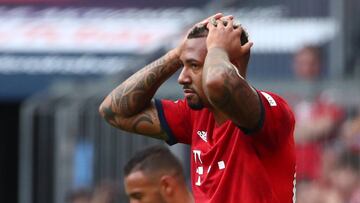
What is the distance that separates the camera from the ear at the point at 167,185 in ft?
26.0

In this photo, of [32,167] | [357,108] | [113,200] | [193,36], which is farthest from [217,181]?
[32,167]

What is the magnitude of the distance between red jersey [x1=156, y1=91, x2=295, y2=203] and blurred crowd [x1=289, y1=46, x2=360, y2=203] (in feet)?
14.0

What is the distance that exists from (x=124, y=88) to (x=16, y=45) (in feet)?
27.9

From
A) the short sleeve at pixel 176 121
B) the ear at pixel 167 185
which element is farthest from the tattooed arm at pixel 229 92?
the ear at pixel 167 185

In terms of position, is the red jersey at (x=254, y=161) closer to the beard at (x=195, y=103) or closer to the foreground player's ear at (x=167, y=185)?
the beard at (x=195, y=103)

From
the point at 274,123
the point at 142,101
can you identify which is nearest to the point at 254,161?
the point at 274,123

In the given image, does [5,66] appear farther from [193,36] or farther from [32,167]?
[193,36]

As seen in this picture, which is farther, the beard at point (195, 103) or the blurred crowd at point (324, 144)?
the blurred crowd at point (324, 144)

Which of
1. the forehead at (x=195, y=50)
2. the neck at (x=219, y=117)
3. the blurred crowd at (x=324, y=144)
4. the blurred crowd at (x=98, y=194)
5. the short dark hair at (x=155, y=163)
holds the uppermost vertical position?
the forehead at (x=195, y=50)

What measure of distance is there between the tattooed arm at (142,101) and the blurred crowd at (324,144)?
3.67 m

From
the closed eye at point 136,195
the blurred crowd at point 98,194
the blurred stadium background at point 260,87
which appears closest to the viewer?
the closed eye at point 136,195

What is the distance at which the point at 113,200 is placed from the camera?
38.3ft

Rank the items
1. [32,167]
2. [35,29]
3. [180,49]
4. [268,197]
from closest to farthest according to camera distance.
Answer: [268,197]
[180,49]
[32,167]
[35,29]

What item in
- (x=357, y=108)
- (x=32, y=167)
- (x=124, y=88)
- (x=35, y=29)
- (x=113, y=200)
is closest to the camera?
(x=124, y=88)
